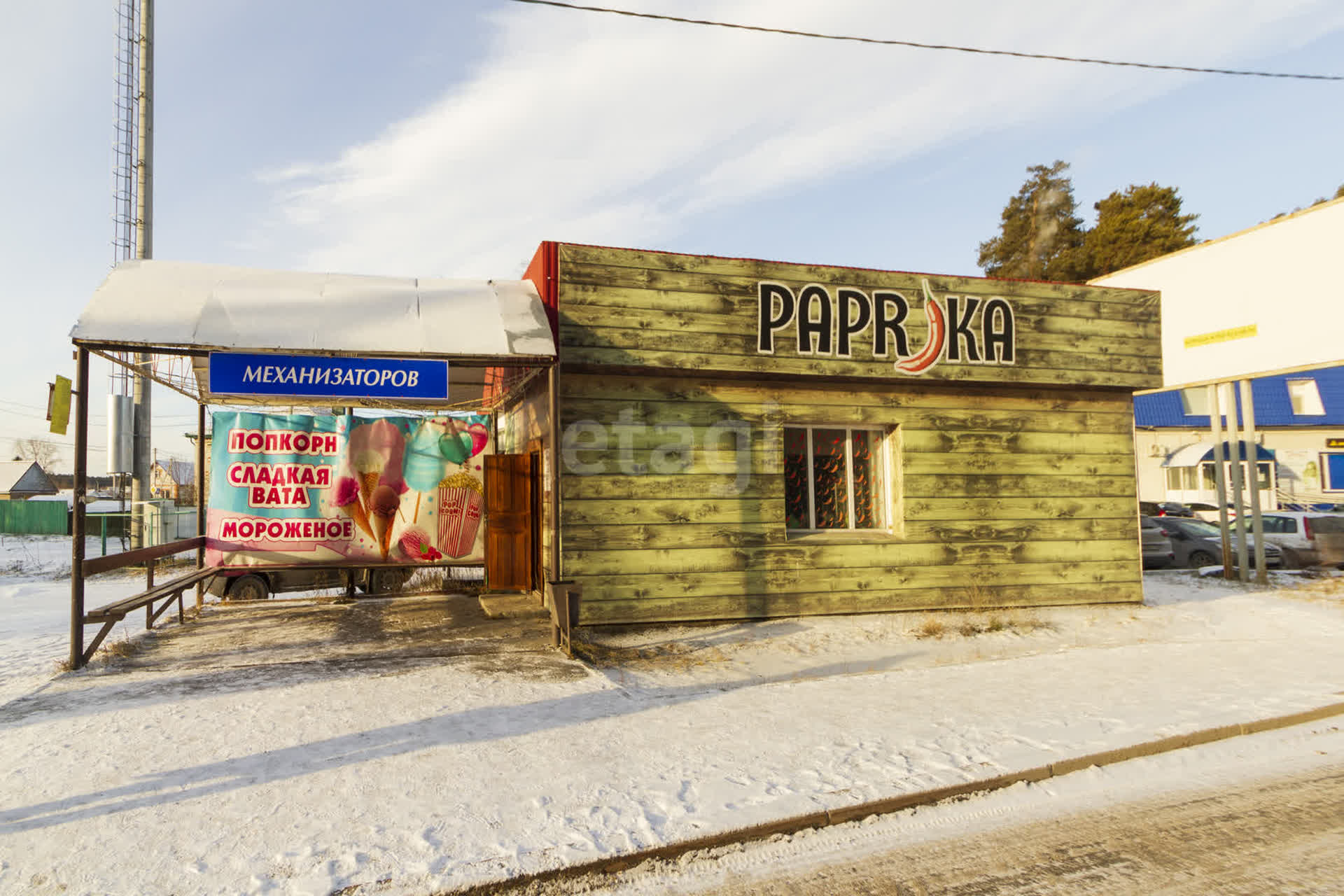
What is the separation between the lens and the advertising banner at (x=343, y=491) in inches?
463

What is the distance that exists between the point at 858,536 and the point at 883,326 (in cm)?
298

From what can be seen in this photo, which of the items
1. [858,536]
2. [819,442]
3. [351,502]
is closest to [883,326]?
[819,442]

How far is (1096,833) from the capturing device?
14.3ft

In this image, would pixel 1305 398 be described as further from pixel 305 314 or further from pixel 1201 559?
pixel 305 314

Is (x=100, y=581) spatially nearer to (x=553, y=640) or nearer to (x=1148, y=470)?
(x=553, y=640)

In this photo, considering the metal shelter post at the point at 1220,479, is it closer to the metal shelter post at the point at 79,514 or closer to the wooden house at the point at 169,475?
the metal shelter post at the point at 79,514

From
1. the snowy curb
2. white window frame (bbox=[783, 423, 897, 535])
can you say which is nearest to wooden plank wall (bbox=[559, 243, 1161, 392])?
white window frame (bbox=[783, 423, 897, 535])

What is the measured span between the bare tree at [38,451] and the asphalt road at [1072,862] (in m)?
121

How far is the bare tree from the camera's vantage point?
98.2m

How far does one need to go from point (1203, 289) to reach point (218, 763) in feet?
57.0

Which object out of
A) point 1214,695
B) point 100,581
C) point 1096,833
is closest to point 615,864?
point 1096,833

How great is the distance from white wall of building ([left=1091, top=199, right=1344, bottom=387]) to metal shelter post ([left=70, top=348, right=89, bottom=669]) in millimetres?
14761

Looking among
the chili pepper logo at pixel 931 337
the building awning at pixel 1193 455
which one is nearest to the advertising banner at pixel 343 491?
the chili pepper logo at pixel 931 337

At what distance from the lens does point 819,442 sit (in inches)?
426
